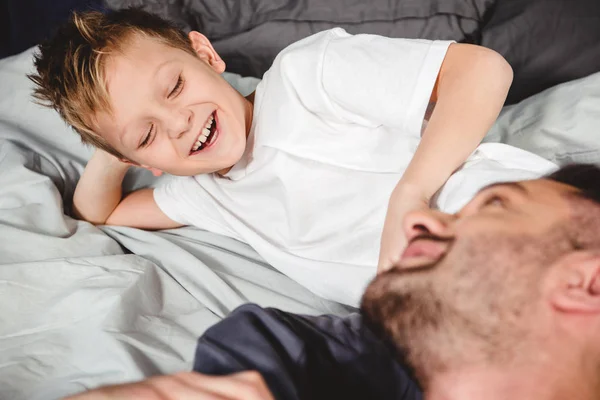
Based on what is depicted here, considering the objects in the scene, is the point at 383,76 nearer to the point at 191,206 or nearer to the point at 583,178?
the point at 583,178

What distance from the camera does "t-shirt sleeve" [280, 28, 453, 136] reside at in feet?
2.38

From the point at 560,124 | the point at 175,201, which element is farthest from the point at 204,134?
the point at 560,124

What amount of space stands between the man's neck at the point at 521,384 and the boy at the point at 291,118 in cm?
33

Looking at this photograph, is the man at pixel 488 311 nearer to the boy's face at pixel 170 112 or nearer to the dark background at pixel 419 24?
the boy's face at pixel 170 112

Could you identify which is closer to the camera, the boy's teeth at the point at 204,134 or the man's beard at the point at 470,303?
the man's beard at the point at 470,303

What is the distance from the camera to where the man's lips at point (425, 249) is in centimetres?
46

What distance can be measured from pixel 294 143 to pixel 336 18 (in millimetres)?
377

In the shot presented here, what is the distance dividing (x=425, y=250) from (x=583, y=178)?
181mm

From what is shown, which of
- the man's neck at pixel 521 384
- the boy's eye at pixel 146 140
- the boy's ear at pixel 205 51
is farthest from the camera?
the boy's ear at pixel 205 51

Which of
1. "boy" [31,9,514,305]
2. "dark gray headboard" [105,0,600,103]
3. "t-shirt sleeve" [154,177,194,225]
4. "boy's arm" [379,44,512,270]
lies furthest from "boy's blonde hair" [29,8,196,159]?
"boy's arm" [379,44,512,270]

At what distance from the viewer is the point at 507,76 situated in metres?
0.70

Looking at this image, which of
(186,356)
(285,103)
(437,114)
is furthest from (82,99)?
(437,114)

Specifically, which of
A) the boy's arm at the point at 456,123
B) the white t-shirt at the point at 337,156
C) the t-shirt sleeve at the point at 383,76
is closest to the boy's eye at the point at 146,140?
Answer: the white t-shirt at the point at 337,156

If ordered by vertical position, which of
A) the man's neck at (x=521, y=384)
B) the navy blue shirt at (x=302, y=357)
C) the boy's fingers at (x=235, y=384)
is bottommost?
the navy blue shirt at (x=302, y=357)
